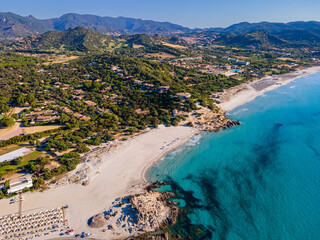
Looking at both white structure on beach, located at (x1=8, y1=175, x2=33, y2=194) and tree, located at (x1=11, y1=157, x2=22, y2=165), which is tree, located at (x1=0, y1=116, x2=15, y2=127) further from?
white structure on beach, located at (x1=8, y1=175, x2=33, y2=194)

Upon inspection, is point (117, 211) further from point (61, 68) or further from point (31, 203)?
point (61, 68)

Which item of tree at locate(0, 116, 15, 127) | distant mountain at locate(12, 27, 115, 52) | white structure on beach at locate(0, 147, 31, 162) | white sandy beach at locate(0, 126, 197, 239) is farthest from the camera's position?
distant mountain at locate(12, 27, 115, 52)

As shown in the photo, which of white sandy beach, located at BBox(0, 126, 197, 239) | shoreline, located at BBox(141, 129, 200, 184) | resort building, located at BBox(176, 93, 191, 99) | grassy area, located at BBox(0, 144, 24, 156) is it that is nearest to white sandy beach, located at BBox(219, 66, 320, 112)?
resort building, located at BBox(176, 93, 191, 99)

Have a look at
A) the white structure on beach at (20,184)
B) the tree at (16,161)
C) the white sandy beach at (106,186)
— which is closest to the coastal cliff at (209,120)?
the white sandy beach at (106,186)

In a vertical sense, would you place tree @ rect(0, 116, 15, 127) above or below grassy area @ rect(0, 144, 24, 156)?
above

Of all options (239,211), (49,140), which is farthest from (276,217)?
(49,140)

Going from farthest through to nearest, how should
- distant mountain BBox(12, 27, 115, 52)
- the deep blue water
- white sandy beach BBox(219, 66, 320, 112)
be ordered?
distant mountain BBox(12, 27, 115, 52)
white sandy beach BBox(219, 66, 320, 112)
the deep blue water
